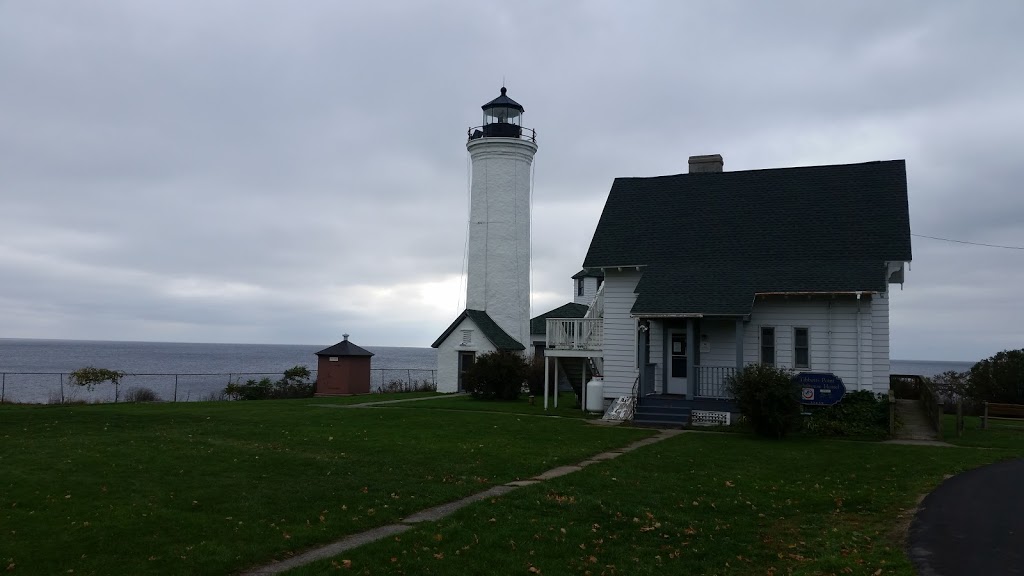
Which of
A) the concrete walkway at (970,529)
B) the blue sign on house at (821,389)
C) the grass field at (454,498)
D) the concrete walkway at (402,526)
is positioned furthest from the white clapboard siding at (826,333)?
the concrete walkway at (402,526)

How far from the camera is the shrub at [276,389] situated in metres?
41.7

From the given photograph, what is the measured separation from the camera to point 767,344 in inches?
1009

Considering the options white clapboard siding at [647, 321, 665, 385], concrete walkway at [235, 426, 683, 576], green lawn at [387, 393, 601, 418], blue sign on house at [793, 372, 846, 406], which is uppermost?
white clapboard siding at [647, 321, 665, 385]

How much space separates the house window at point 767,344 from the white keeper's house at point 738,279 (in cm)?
3

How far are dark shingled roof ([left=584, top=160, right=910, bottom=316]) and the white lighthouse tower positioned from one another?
37.8 feet

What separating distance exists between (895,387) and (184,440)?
25.0 meters

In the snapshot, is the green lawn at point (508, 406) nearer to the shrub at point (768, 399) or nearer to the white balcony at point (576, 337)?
the white balcony at point (576, 337)

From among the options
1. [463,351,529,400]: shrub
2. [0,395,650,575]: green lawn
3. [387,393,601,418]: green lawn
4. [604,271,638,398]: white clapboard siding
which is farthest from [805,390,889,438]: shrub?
[463,351,529,400]: shrub

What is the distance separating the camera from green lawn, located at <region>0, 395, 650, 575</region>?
9.77m

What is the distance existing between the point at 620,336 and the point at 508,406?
6.01 meters

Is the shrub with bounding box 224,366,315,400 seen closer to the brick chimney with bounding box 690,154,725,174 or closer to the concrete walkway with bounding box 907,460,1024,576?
the brick chimney with bounding box 690,154,725,174

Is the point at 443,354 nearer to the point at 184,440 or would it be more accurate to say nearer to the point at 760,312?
the point at 760,312

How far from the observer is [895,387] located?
30.8 meters

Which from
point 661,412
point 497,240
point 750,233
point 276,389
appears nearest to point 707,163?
point 750,233
